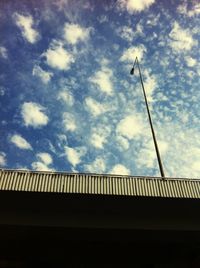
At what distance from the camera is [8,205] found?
1562cm

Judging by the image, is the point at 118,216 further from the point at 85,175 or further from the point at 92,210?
the point at 85,175

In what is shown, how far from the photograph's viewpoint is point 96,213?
16.2 m

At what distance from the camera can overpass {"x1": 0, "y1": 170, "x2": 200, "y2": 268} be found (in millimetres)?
14766

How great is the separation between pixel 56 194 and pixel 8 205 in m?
3.08

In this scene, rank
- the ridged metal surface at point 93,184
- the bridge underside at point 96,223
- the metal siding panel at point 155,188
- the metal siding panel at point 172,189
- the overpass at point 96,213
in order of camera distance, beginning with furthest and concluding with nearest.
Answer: the bridge underside at point 96,223 → the metal siding panel at point 172,189 → the metal siding panel at point 155,188 → the overpass at point 96,213 → the ridged metal surface at point 93,184

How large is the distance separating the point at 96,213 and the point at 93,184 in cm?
229

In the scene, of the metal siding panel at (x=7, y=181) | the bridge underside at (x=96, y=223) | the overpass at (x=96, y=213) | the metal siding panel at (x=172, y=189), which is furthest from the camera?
the bridge underside at (x=96, y=223)

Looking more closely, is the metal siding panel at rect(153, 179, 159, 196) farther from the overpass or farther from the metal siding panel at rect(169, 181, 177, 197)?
the metal siding panel at rect(169, 181, 177, 197)

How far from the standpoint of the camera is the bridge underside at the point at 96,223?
15.4m

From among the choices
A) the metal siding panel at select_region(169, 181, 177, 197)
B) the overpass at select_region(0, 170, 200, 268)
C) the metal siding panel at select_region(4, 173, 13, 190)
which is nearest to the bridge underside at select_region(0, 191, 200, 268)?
the overpass at select_region(0, 170, 200, 268)

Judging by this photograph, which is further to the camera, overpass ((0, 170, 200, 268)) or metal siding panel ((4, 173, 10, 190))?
overpass ((0, 170, 200, 268))

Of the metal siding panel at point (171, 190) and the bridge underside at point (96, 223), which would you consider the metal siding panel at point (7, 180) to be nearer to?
the bridge underside at point (96, 223)

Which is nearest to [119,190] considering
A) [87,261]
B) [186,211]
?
[186,211]

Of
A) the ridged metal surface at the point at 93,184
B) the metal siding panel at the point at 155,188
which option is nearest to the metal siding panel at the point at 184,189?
the ridged metal surface at the point at 93,184
